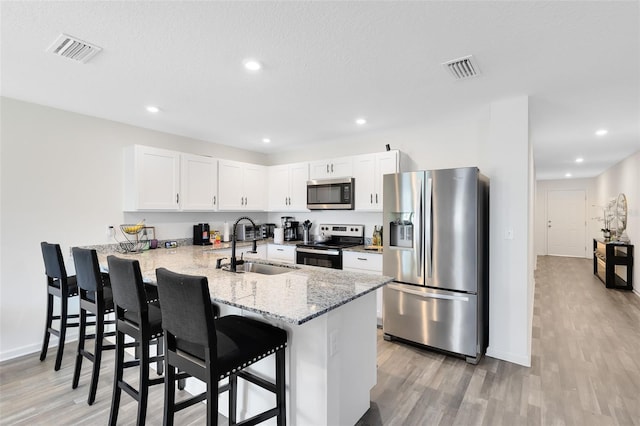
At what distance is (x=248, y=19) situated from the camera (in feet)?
5.72

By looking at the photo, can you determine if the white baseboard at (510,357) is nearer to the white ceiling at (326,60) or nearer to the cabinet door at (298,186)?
the white ceiling at (326,60)

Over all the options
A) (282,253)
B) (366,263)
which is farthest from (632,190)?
(282,253)

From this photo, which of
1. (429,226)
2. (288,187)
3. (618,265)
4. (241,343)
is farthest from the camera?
(618,265)

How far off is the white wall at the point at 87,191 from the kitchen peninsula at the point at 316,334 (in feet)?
5.26

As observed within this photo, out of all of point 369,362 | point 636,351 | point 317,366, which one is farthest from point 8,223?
point 636,351

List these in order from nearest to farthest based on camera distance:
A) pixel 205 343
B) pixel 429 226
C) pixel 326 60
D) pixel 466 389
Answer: pixel 205 343 → pixel 326 60 → pixel 466 389 → pixel 429 226

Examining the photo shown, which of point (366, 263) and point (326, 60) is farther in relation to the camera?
point (366, 263)

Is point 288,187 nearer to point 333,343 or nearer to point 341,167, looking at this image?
point 341,167

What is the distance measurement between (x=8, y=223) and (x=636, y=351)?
6264 mm

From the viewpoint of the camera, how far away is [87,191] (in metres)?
3.50

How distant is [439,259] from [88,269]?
9.59ft

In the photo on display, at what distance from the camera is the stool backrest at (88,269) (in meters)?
2.23

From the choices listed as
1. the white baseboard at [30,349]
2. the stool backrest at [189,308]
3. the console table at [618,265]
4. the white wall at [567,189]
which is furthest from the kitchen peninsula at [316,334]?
the white wall at [567,189]

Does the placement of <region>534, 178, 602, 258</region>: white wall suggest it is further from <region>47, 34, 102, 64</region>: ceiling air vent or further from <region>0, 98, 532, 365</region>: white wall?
<region>47, 34, 102, 64</region>: ceiling air vent
